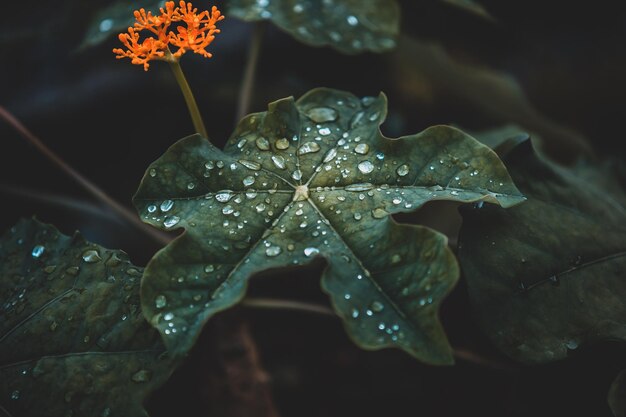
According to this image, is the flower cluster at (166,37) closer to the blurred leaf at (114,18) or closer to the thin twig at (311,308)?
the blurred leaf at (114,18)

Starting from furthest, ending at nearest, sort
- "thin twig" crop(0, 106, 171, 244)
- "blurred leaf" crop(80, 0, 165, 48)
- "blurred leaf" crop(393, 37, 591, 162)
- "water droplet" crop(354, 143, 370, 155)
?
"blurred leaf" crop(393, 37, 591, 162)
"blurred leaf" crop(80, 0, 165, 48)
"thin twig" crop(0, 106, 171, 244)
"water droplet" crop(354, 143, 370, 155)

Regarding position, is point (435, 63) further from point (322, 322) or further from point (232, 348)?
point (232, 348)

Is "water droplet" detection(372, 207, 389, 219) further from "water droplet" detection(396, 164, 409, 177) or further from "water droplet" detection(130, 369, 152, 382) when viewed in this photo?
"water droplet" detection(130, 369, 152, 382)

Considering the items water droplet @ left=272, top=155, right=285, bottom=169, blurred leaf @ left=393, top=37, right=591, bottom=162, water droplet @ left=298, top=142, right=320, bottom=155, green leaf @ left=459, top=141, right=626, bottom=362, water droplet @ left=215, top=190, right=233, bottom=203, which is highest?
water droplet @ left=298, top=142, right=320, bottom=155

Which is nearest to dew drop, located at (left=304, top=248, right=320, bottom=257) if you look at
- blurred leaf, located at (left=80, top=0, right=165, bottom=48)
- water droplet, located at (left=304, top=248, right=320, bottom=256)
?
water droplet, located at (left=304, top=248, right=320, bottom=256)

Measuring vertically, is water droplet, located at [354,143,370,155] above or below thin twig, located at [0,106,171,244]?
above

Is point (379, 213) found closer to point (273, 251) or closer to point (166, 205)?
point (273, 251)

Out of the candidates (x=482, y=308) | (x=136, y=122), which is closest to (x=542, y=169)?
(x=482, y=308)
